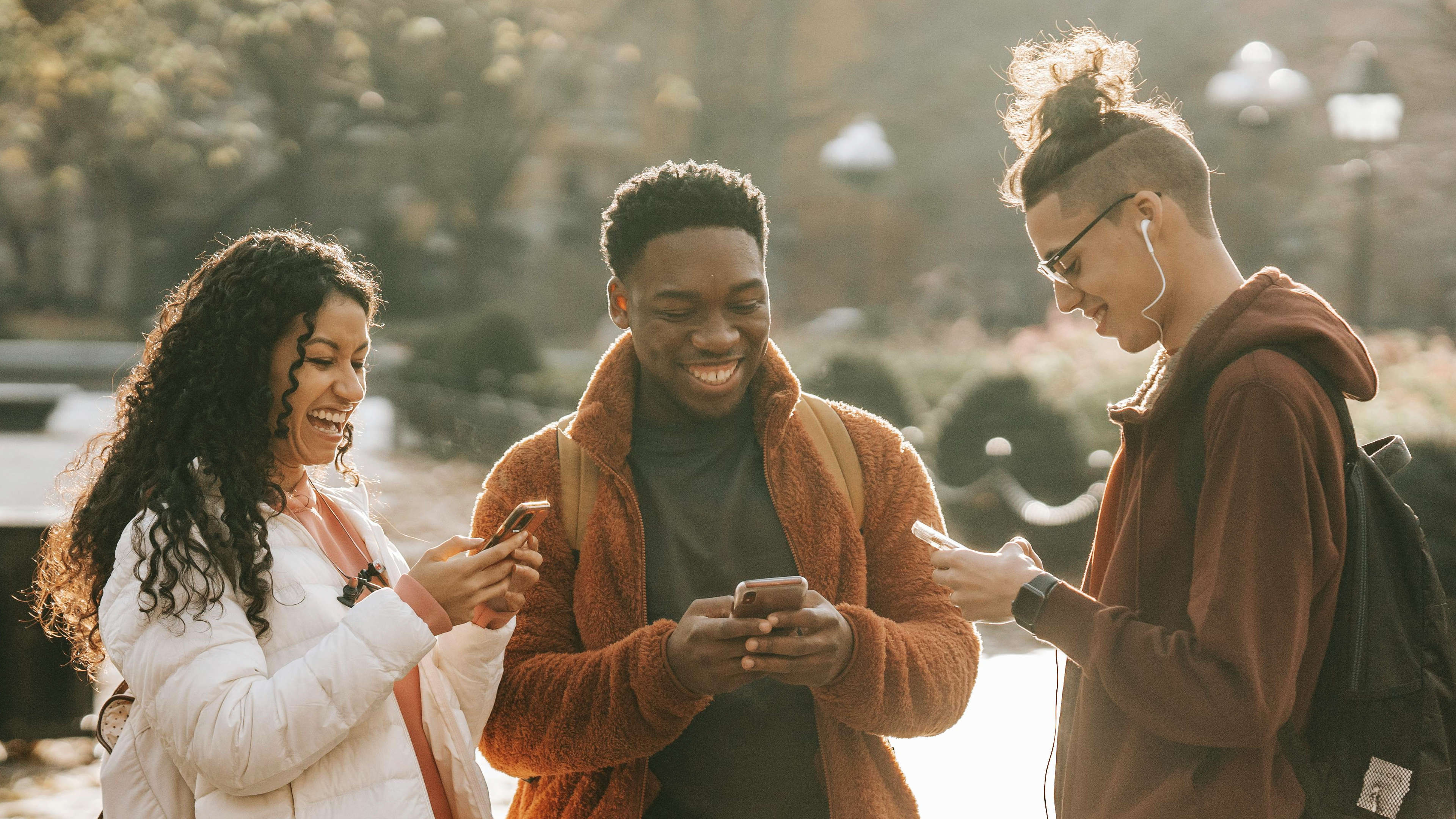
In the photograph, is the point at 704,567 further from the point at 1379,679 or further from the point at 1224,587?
the point at 1379,679

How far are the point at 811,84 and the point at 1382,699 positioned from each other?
92.9ft

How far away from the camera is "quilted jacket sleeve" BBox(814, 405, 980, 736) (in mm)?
2191

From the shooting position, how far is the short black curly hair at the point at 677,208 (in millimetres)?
2391

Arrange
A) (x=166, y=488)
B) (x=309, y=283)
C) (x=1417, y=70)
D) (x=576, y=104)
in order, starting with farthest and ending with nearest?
(x=1417, y=70) → (x=576, y=104) → (x=309, y=283) → (x=166, y=488)

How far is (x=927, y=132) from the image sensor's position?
29328 mm

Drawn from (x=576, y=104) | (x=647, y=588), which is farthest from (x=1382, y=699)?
(x=576, y=104)

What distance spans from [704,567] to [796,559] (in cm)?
18

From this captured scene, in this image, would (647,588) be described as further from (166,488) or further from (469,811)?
(166,488)

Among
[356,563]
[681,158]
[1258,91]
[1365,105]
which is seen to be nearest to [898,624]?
[356,563]

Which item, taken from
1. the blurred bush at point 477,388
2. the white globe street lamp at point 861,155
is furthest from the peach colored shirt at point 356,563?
the white globe street lamp at point 861,155

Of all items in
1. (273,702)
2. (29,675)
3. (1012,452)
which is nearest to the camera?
→ (273,702)

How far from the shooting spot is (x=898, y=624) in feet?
7.65

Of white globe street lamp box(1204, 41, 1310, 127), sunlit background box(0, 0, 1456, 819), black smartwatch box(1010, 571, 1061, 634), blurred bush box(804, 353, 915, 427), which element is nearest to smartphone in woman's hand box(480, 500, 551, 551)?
black smartwatch box(1010, 571, 1061, 634)

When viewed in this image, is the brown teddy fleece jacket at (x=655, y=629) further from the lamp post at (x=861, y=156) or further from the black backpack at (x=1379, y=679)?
the lamp post at (x=861, y=156)
